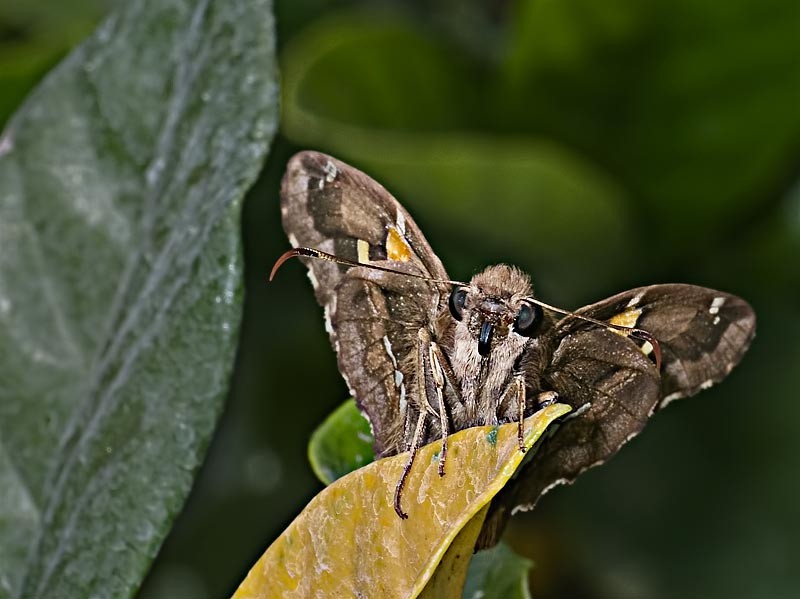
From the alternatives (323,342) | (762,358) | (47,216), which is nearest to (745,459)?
(762,358)

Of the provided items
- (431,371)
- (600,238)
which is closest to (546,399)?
(431,371)

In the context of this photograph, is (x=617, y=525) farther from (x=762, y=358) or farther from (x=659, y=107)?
(x=659, y=107)

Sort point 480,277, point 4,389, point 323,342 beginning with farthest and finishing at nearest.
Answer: point 323,342
point 480,277
point 4,389

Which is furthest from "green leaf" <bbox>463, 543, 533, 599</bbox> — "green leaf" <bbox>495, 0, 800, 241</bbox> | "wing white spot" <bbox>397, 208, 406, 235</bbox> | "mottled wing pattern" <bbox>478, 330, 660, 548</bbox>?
"green leaf" <bbox>495, 0, 800, 241</bbox>

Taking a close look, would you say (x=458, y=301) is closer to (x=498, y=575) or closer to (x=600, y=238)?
(x=498, y=575)

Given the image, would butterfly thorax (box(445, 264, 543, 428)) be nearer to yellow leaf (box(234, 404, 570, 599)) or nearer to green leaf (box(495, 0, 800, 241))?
yellow leaf (box(234, 404, 570, 599))
